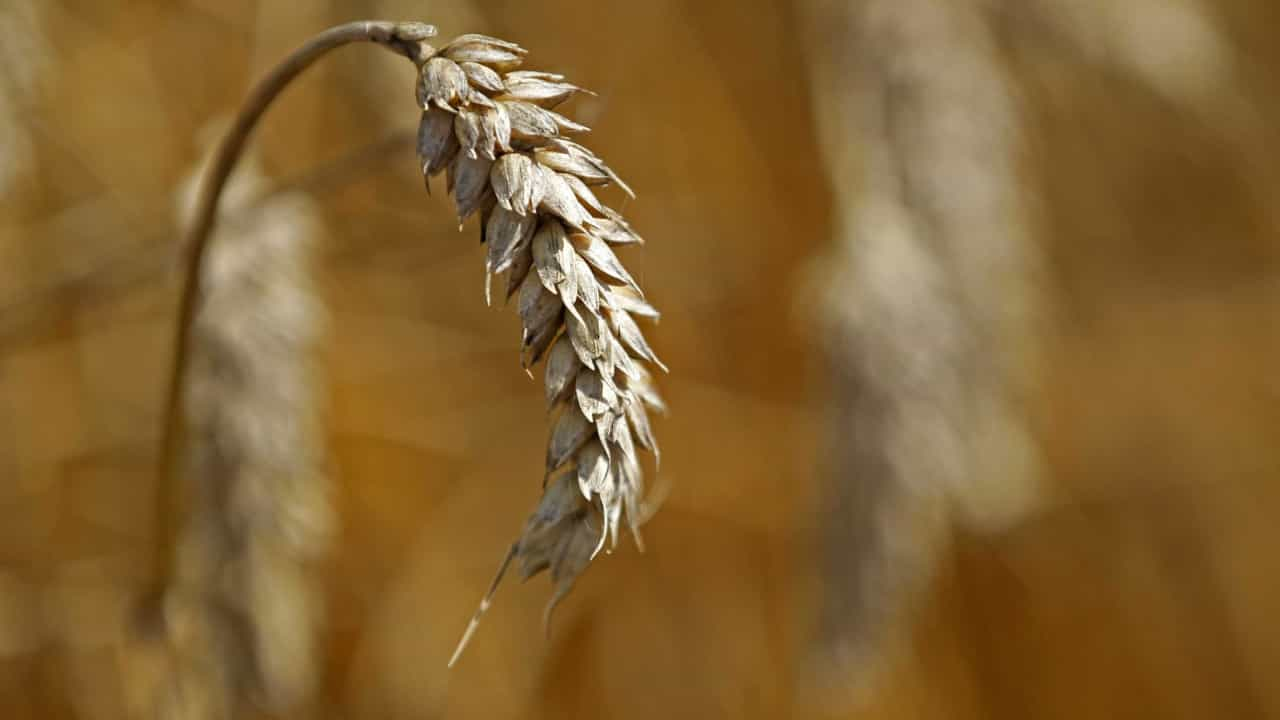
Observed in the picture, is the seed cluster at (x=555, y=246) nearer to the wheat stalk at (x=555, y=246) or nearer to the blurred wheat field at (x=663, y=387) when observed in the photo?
the wheat stalk at (x=555, y=246)

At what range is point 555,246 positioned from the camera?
0.46m

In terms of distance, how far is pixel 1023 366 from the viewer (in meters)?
1.33

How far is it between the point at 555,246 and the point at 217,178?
0.70 ft

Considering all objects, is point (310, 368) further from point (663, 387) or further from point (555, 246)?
point (663, 387)

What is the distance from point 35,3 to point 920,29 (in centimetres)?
85

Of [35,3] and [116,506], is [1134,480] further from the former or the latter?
[35,3]

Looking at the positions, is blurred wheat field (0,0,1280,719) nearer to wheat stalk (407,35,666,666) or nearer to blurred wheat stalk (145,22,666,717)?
blurred wheat stalk (145,22,666,717)

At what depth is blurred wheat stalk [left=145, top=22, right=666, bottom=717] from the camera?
46 centimetres

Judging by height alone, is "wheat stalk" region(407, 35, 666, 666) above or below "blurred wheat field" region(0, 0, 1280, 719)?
above

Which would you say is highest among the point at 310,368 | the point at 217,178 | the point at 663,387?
the point at 217,178

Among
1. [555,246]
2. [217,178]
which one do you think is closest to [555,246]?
[555,246]

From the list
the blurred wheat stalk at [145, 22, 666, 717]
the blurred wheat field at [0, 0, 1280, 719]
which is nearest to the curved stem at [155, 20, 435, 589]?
the blurred wheat stalk at [145, 22, 666, 717]

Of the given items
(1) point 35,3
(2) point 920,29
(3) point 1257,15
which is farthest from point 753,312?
(3) point 1257,15

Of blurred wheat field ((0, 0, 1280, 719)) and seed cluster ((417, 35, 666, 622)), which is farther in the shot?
blurred wheat field ((0, 0, 1280, 719))
